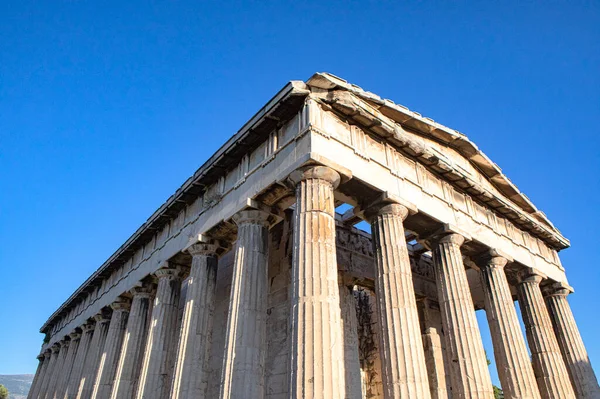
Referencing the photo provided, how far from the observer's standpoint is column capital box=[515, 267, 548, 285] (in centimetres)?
1866

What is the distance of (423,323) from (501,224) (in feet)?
20.4

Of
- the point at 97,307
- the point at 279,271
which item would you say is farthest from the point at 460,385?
the point at 97,307

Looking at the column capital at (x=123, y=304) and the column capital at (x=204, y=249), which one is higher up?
the column capital at (x=123, y=304)

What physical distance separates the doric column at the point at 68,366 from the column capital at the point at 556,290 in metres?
29.6

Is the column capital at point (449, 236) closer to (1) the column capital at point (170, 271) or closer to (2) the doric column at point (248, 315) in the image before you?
(2) the doric column at point (248, 315)

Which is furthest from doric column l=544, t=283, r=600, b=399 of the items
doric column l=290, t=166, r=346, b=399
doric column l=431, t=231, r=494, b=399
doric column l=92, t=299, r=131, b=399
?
doric column l=92, t=299, r=131, b=399

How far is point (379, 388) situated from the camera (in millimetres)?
18797

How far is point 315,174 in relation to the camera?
39.5ft

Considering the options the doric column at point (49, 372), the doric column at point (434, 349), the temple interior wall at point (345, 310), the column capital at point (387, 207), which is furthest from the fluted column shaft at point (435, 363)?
the doric column at point (49, 372)

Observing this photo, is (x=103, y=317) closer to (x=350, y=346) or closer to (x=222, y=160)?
(x=222, y=160)

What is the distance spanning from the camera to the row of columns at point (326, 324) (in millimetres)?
10367

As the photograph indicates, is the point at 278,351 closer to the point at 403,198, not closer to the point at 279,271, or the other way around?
the point at 279,271

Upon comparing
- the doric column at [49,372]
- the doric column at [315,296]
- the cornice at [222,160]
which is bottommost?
the doric column at [315,296]

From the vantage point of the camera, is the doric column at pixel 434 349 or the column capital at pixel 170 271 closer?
the column capital at pixel 170 271
